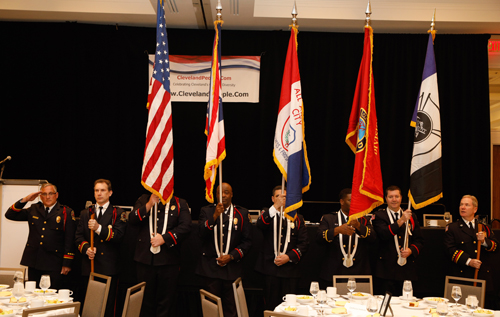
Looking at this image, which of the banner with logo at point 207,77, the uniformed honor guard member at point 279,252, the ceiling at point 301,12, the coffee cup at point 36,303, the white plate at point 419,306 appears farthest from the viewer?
the banner with logo at point 207,77

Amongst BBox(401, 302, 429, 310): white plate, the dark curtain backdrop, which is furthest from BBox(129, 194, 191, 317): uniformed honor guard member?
the dark curtain backdrop

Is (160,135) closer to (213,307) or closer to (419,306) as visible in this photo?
(213,307)

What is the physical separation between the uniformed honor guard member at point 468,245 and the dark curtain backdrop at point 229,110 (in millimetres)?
2791

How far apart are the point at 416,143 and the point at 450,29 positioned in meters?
4.18

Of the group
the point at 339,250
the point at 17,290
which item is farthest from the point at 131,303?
the point at 339,250

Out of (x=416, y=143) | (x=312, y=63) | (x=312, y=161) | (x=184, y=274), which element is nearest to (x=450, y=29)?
(x=312, y=63)

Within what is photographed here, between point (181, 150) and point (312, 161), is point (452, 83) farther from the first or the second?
point (181, 150)

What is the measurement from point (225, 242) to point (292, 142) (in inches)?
53.6

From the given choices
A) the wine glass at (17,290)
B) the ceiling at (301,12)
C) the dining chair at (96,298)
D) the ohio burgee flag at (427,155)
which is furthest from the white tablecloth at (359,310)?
the ceiling at (301,12)

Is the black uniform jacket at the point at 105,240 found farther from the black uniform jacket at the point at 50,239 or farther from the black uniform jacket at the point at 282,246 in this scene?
the black uniform jacket at the point at 282,246

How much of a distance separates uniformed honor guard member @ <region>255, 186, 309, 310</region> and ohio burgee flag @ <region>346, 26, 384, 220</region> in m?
0.73

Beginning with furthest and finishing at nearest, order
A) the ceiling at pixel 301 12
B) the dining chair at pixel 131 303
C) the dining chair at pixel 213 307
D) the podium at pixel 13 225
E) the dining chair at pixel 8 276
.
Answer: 1. the ceiling at pixel 301 12
2. the podium at pixel 13 225
3. the dining chair at pixel 8 276
4. the dining chair at pixel 131 303
5. the dining chair at pixel 213 307

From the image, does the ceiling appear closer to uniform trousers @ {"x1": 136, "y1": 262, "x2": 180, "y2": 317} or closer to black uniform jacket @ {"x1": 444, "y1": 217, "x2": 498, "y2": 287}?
black uniform jacket @ {"x1": 444, "y1": 217, "x2": 498, "y2": 287}

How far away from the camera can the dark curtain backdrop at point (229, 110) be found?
847cm
